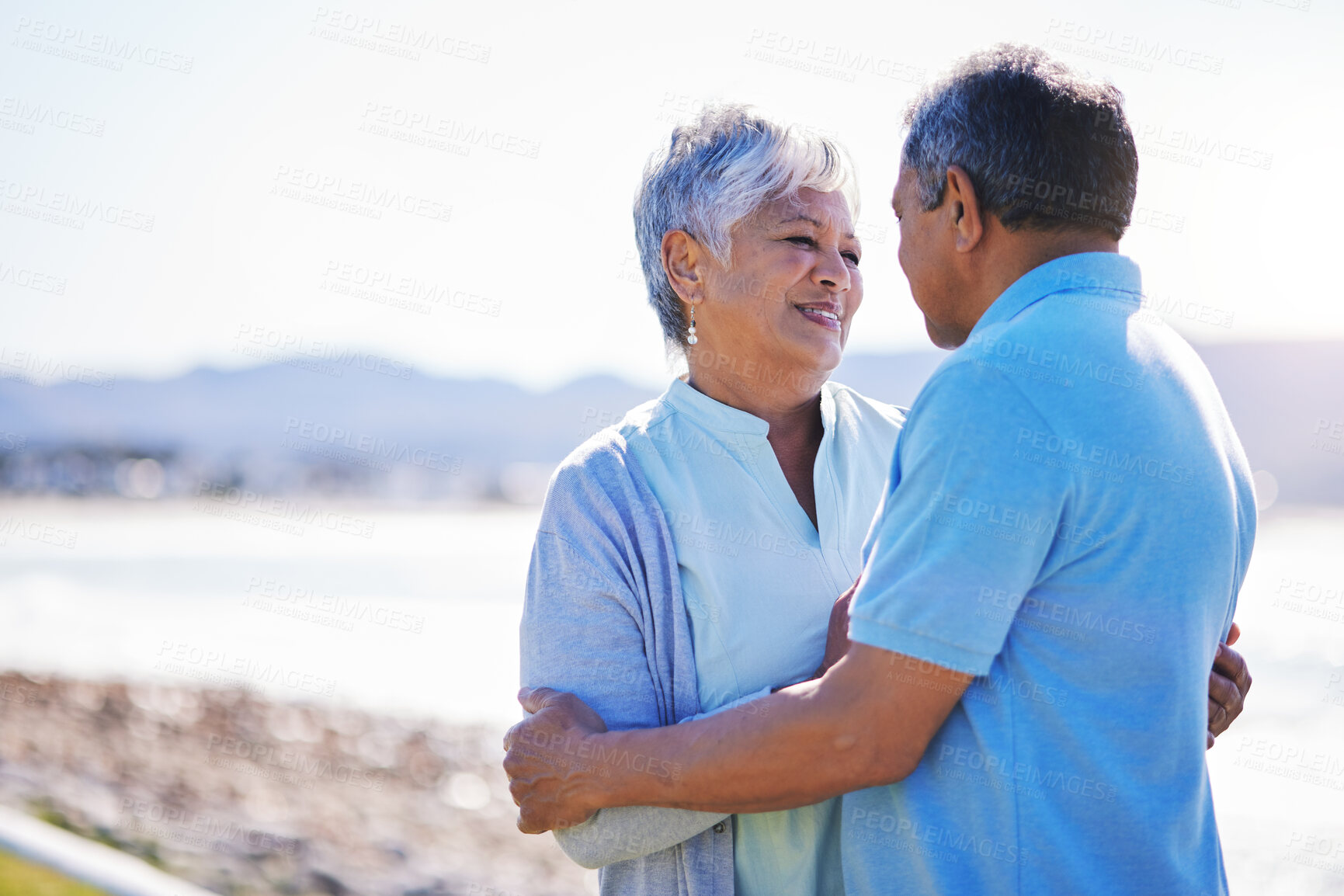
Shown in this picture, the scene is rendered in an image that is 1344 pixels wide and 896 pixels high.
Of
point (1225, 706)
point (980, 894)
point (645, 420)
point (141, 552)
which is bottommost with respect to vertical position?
point (141, 552)

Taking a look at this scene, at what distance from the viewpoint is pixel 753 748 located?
61.6 inches

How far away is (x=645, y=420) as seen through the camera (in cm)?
230

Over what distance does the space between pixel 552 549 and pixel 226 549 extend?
13834 millimetres

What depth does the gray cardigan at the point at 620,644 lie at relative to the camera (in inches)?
75.4

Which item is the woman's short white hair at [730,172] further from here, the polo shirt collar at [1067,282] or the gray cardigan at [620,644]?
the polo shirt collar at [1067,282]

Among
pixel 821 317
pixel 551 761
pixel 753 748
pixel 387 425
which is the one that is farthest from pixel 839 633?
pixel 387 425

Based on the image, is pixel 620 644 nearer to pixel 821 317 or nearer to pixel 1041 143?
pixel 821 317

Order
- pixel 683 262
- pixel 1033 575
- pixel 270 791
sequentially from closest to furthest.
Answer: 1. pixel 1033 575
2. pixel 683 262
3. pixel 270 791

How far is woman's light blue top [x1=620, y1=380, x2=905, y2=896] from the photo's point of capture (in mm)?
1974

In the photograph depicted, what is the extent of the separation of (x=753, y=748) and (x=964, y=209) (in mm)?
918

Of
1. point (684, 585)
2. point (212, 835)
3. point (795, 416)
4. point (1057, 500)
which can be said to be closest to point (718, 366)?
point (795, 416)

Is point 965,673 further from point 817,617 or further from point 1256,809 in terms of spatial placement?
point 1256,809

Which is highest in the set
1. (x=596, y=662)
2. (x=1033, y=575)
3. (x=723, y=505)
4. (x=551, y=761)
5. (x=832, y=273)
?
(x=832, y=273)

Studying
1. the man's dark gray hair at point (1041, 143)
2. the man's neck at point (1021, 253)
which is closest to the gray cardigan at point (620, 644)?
the man's neck at point (1021, 253)
